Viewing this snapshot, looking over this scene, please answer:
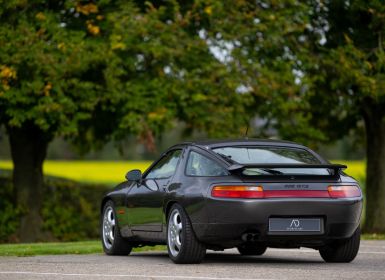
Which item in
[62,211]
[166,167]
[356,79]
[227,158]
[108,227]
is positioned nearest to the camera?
[227,158]

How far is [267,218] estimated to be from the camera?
11.9 m

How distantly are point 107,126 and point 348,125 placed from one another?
639cm

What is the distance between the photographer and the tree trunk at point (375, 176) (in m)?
26.9

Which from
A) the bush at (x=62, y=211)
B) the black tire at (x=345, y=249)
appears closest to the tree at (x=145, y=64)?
the bush at (x=62, y=211)

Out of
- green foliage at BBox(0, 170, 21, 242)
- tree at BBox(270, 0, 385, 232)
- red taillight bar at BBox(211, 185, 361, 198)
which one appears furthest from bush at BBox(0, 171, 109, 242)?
red taillight bar at BBox(211, 185, 361, 198)

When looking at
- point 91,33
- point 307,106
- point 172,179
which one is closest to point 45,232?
point 91,33

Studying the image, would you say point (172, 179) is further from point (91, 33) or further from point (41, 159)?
point (41, 159)

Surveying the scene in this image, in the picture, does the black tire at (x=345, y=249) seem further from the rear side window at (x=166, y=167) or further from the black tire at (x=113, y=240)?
the black tire at (x=113, y=240)

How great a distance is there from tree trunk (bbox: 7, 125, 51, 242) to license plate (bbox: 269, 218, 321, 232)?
15.4 meters

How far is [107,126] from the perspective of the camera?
26.4 m

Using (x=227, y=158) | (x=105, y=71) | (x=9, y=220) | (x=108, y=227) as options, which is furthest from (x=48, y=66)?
(x=227, y=158)

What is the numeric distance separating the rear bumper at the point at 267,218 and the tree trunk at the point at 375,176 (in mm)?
14829

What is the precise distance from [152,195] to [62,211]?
1710 cm

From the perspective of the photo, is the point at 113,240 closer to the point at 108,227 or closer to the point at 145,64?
the point at 108,227
